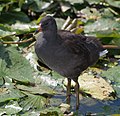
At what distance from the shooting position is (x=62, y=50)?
3.59 m

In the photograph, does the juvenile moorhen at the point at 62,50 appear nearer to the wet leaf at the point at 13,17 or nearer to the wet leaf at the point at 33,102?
the wet leaf at the point at 33,102

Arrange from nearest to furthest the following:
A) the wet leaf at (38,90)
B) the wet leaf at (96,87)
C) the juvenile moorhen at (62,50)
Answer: the juvenile moorhen at (62,50) < the wet leaf at (38,90) < the wet leaf at (96,87)

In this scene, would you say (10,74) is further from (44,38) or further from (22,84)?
(44,38)

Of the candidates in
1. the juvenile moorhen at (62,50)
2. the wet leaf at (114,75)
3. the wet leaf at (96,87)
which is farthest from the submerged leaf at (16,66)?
the wet leaf at (114,75)

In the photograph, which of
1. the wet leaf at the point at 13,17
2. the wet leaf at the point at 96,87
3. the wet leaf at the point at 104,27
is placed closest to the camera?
the wet leaf at the point at 96,87

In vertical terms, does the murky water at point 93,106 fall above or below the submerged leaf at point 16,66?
below

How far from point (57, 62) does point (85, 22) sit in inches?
67.0

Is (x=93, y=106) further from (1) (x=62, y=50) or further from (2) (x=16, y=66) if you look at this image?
(2) (x=16, y=66)

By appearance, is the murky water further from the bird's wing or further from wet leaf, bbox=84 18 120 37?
wet leaf, bbox=84 18 120 37

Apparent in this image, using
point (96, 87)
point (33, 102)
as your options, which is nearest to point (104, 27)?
point (96, 87)

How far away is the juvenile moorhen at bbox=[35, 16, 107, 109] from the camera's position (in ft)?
11.7

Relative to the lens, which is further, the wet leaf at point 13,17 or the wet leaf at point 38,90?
the wet leaf at point 13,17

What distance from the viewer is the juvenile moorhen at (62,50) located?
11.7 feet

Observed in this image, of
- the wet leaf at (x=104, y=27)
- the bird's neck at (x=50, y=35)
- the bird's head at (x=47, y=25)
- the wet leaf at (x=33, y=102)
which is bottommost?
the wet leaf at (x=104, y=27)
